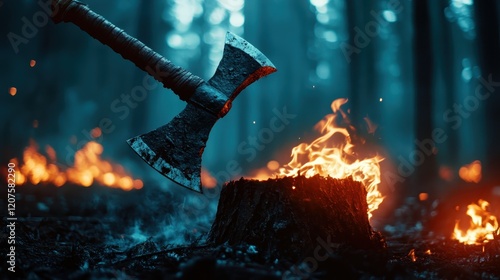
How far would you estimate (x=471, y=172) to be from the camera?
14.7 metres

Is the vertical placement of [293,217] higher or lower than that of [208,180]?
lower

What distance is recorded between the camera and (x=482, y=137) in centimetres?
1526

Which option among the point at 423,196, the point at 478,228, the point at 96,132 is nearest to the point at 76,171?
the point at 96,132

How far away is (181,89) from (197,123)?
0.42 meters

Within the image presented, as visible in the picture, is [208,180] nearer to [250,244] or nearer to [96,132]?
[96,132]

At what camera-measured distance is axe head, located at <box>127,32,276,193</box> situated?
3.45 metres

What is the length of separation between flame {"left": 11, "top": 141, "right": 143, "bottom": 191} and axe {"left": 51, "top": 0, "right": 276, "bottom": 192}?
12.4 meters

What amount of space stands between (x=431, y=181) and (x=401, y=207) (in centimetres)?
304

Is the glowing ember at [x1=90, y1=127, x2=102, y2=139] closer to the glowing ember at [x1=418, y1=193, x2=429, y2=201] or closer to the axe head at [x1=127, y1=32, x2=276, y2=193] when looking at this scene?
the glowing ember at [x1=418, y1=193, x2=429, y2=201]

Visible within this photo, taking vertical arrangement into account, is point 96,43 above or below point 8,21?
above

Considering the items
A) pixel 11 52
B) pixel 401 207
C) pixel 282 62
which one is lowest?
pixel 401 207

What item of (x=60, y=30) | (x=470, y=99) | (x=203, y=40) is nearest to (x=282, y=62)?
(x=203, y=40)

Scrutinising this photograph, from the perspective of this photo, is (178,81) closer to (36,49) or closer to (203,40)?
(36,49)

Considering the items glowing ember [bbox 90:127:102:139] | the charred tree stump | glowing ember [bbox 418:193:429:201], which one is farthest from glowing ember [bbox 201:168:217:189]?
the charred tree stump
